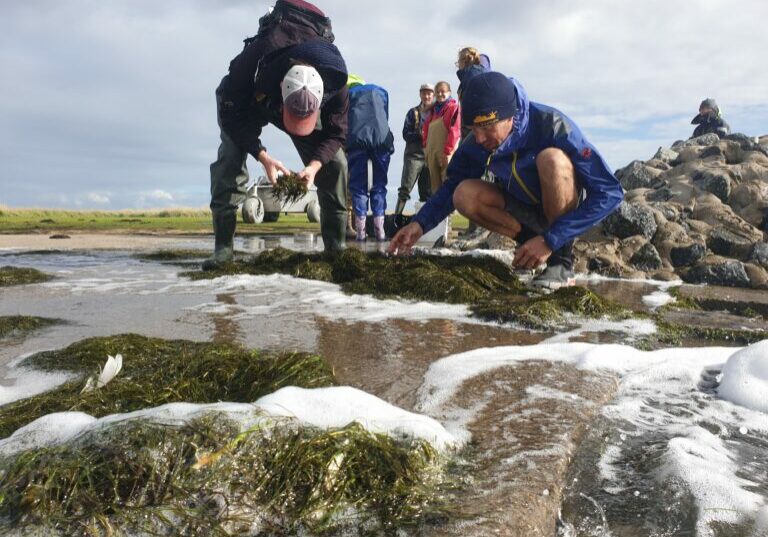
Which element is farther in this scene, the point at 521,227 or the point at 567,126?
the point at 521,227

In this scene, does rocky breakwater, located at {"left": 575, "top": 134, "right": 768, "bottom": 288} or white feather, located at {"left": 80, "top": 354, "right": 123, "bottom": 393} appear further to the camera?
rocky breakwater, located at {"left": 575, "top": 134, "right": 768, "bottom": 288}

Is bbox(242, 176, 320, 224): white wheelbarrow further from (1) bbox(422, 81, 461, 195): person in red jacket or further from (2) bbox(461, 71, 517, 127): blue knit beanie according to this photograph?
(2) bbox(461, 71, 517, 127): blue knit beanie

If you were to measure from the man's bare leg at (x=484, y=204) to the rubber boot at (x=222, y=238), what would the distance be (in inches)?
82.7

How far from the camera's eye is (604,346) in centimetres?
256

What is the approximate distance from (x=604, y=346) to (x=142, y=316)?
2.52 m

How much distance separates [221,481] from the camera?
1.23m

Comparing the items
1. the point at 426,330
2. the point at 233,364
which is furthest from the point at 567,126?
the point at 233,364

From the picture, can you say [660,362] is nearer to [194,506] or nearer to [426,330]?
[426,330]

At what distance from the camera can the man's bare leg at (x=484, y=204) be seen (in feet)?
14.0

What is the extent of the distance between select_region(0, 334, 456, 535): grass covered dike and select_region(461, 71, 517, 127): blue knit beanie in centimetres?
237

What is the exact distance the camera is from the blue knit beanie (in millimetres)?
3318

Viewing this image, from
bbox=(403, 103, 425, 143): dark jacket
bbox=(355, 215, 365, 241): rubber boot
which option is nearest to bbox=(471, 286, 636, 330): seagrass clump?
bbox=(355, 215, 365, 241): rubber boot

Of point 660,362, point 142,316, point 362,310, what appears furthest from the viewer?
point 362,310

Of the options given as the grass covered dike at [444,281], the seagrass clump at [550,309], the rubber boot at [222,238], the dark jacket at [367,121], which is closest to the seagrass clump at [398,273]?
the grass covered dike at [444,281]
